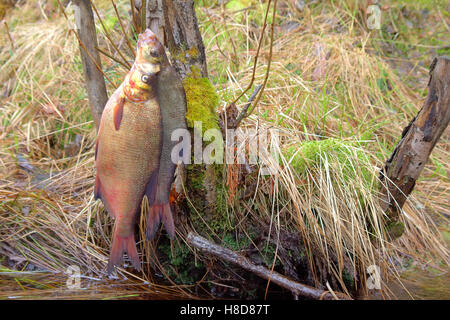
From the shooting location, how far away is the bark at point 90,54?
8.68ft

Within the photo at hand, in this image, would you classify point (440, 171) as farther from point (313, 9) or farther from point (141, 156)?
point (141, 156)

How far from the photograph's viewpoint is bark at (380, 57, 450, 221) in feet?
7.93

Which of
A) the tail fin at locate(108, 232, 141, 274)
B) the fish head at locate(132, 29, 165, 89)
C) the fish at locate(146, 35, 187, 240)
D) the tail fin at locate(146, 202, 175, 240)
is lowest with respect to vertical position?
the tail fin at locate(108, 232, 141, 274)

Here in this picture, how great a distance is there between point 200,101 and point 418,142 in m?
1.21

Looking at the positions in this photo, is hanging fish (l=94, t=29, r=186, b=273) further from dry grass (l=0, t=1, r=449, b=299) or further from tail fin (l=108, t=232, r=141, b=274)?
dry grass (l=0, t=1, r=449, b=299)

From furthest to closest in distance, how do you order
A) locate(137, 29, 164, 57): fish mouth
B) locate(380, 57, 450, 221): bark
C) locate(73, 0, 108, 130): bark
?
locate(73, 0, 108, 130): bark
locate(380, 57, 450, 221): bark
locate(137, 29, 164, 57): fish mouth

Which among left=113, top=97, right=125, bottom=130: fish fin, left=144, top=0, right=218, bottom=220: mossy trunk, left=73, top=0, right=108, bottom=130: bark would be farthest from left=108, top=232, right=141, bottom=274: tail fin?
left=73, top=0, right=108, bottom=130: bark

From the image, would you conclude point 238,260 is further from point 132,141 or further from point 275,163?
point 132,141


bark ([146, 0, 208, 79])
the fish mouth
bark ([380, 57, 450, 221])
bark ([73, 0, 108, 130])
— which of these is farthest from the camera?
bark ([73, 0, 108, 130])

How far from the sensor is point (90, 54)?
2.66 m

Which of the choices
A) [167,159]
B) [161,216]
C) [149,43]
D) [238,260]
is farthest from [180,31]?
[238,260]

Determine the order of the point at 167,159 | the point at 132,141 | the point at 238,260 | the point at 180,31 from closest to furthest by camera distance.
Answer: the point at 132,141 → the point at 167,159 → the point at 180,31 → the point at 238,260

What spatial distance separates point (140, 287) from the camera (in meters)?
2.75

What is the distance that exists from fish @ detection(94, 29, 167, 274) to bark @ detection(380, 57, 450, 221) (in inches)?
56.1
